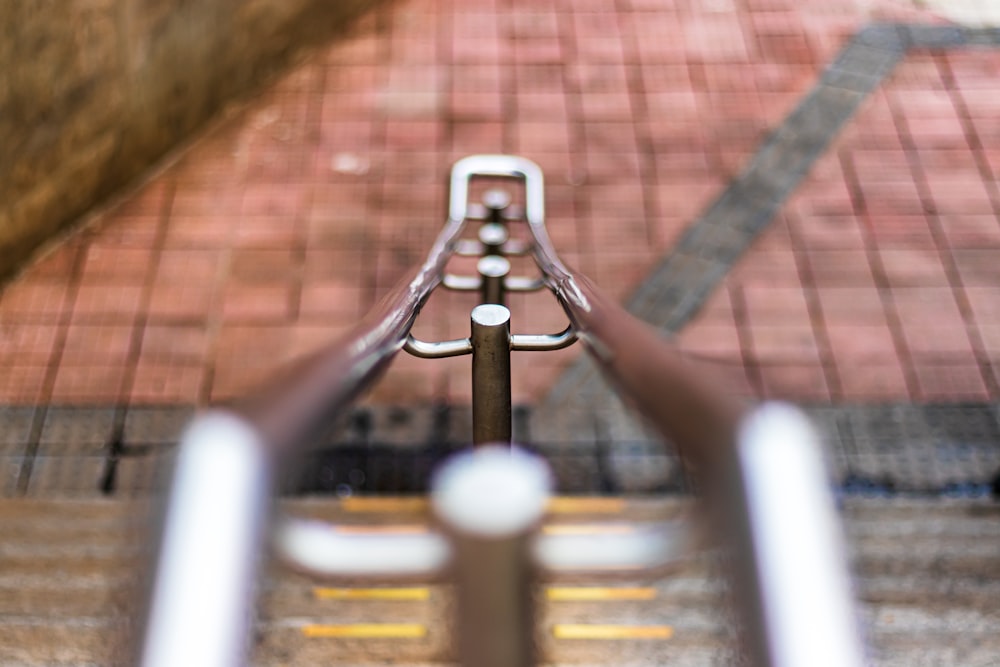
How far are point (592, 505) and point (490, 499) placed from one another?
2.27 m

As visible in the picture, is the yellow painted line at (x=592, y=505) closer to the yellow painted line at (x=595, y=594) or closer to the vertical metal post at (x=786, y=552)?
the yellow painted line at (x=595, y=594)

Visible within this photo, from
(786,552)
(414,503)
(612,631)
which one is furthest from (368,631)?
(786,552)

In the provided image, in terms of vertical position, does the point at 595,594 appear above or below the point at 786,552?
below

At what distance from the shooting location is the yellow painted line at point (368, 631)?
2.33 m

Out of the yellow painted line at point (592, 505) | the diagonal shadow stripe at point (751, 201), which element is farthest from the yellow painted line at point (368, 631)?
the diagonal shadow stripe at point (751, 201)

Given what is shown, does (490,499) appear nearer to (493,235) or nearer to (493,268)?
(493,268)

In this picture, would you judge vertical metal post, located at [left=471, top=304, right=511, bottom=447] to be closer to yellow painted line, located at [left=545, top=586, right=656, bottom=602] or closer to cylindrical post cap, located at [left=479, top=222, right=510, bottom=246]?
cylindrical post cap, located at [left=479, top=222, right=510, bottom=246]

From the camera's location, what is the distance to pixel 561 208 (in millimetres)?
3740

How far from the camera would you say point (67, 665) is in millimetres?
2236

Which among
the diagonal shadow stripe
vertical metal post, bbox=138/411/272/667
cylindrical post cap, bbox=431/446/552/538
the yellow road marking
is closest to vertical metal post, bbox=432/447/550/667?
cylindrical post cap, bbox=431/446/552/538

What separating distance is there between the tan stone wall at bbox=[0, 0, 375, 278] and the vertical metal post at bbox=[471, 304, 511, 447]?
2.43m

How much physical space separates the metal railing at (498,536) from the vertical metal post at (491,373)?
410mm

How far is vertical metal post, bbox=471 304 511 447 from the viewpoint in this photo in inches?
46.7

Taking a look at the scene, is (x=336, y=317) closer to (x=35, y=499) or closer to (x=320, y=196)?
(x=320, y=196)
